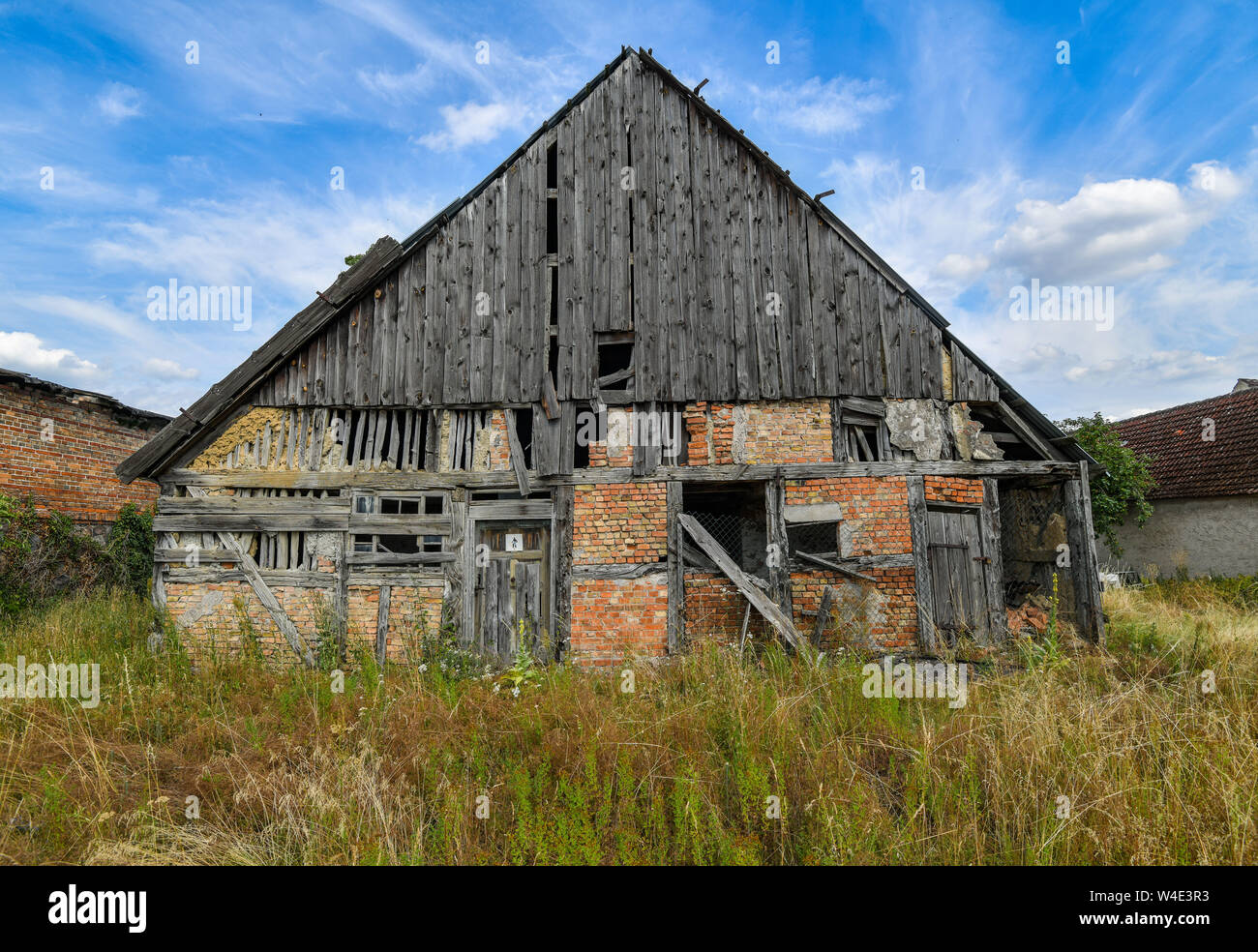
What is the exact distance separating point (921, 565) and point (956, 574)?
24.0 inches

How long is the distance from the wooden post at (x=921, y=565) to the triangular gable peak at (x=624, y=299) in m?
1.46

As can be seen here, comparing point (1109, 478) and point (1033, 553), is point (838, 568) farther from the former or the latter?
point (1109, 478)

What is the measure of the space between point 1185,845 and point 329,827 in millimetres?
4678

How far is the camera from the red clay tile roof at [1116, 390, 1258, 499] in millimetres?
15637

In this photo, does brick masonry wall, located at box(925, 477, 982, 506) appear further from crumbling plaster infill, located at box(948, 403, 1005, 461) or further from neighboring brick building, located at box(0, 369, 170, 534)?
neighboring brick building, located at box(0, 369, 170, 534)

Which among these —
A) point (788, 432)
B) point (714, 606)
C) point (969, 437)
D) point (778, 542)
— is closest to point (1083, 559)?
point (969, 437)

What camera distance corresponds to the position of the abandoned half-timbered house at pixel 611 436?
26.4 feet

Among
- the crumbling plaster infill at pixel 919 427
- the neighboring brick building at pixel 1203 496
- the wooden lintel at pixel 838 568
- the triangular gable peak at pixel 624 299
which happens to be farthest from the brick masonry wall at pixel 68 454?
the neighboring brick building at pixel 1203 496

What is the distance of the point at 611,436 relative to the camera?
27.5ft

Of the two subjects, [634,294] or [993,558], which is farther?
[634,294]

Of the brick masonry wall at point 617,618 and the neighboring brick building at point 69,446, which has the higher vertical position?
the neighboring brick building at point 69,446

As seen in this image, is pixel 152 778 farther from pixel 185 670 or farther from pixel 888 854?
pixel 888 854

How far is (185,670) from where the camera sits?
22.8ft

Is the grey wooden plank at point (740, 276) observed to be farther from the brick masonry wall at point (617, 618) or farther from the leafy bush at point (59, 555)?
the leafy bush at point (59, 555)
